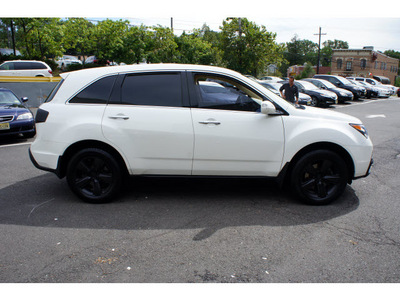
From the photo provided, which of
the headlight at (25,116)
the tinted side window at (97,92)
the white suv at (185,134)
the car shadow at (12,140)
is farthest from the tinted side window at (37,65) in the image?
the tinted side window at (97,92)

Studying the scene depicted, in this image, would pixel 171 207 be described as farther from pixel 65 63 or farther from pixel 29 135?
pixel 65 63

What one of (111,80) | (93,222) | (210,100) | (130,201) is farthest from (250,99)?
(93,222)

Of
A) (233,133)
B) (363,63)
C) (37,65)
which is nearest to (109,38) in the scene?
(37,65)

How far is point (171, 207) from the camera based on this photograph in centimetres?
450

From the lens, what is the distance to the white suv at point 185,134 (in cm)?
432

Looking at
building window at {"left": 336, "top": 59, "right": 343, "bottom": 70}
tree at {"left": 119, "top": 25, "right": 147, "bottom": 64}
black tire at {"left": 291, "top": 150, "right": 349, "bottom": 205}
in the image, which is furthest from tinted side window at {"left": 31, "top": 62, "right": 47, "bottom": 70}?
building window at {"left": 336, "top": 59, "right": 343, "bottom": 70}

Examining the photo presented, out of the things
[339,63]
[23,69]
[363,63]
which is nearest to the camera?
[23,69]

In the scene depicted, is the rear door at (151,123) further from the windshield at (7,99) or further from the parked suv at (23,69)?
the parked suv at (23,69)

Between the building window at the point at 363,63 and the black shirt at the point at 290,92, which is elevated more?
the building window at the point at 363,63

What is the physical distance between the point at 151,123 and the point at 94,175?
3.46 ft

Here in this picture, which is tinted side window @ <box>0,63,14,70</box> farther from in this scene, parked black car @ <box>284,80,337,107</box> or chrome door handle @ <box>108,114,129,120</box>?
chrome door handle @ <box>108,114,129,120</box>

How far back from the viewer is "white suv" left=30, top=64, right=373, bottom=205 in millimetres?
4316

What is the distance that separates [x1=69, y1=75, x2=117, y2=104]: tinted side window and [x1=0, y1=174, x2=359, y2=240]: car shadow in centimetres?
119

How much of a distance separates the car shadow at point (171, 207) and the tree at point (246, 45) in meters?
26.3
